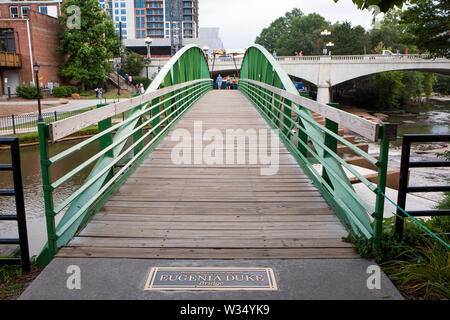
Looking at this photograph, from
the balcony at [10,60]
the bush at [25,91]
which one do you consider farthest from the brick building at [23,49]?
the bush at [25,91]

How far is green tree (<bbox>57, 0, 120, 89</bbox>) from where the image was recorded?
45562 millimetres

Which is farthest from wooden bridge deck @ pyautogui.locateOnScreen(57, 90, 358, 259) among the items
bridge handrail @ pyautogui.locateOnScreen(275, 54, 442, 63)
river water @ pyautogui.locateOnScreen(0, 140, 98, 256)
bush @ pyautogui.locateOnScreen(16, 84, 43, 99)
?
bridge handrail @ pyautogui.locateOnScreen(275, 54, 442, 63)

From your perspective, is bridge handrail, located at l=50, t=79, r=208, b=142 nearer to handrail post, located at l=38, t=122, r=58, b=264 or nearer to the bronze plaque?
handrail post, located at l=38, t=122, r=58, b=264

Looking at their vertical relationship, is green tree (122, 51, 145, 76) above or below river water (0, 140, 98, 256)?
above

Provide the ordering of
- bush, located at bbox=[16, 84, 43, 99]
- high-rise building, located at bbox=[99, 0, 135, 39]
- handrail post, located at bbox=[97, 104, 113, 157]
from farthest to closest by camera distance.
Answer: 1. high-rise building, located at bbox=[99, 0, 135, 39]
2. bush, located at bbox=[16, 84, 43, 99]
3. handrail post, located at bbox=[97, 104, 113, 157]

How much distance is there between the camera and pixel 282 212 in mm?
4148

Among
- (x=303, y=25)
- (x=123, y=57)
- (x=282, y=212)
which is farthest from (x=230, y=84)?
(x=303, y=25)

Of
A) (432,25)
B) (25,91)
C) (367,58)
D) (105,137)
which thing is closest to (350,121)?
(105,137)

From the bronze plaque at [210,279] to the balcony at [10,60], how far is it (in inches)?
1652

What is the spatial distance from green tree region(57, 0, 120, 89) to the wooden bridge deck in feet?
143

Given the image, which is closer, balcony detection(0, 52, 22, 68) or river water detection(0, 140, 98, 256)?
river water detection(0, 140, 98, 256)

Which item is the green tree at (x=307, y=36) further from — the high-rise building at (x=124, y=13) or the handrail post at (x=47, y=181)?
the handrail post at (x=47, y=181)

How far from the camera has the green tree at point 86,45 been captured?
45.6 metres
